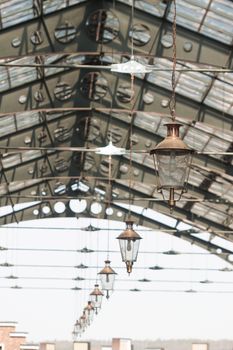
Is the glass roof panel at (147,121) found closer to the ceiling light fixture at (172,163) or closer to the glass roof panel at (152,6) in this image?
the glass roof panel at (152,6)

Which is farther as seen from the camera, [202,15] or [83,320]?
[83,320]

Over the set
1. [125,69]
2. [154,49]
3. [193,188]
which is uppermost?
[193,188]

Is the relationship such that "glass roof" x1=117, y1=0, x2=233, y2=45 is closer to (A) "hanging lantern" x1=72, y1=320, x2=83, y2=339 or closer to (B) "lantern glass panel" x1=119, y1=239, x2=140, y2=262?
(B) "lantern glass panel" x1=119, y1=239, x2=140, y2=262

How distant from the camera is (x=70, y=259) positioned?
4609 centimetres

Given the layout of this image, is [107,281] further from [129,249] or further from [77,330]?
[77,330]

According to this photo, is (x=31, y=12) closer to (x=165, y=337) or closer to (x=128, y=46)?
(x=128, y=46)

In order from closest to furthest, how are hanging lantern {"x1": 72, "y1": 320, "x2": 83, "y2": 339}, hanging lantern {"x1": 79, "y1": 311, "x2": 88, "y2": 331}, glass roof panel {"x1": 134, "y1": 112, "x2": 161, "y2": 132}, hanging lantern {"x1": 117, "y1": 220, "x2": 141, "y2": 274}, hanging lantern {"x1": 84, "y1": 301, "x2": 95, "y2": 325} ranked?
hanging lantern {"x1": 117, "y1": 220, "x2": 141, "y2": 274}
glass roof panel {"x1": 134, "y1": 112, "x2": 161, "y2": 132}
hanging lantern {"x1": 84, "y1": 301, "x2": 95, "y2": 325}
hanging lantern {"x1": 79, "y1": 311, "x2": 88, "y2": 331}
hanging lantern {"x1": 72, "y1": 320, "x2": 83, "y2": 339}

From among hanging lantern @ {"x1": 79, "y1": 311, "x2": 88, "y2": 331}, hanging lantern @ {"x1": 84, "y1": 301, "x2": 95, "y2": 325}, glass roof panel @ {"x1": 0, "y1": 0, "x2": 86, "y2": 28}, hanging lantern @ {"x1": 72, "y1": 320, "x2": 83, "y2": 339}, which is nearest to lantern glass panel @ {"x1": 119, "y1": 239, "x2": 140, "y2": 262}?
glass roof panel @ {"x1": 0, "y1": 0, "x2": 86, "y2": 28}

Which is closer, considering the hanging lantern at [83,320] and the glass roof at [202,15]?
A: the glass roof at [202,15]

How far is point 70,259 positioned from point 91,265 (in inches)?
44.5

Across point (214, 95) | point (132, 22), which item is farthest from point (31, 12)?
point (214, 95)

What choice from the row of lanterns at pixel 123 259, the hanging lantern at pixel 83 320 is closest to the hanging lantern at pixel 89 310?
the row of lanterns at pixel 123 259

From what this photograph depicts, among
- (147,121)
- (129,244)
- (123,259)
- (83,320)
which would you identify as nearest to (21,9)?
(129,244)

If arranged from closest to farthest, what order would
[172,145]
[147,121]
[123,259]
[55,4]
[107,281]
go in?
[172,145] → [123,259] → [107,281] → [55,4] → [147,121]
